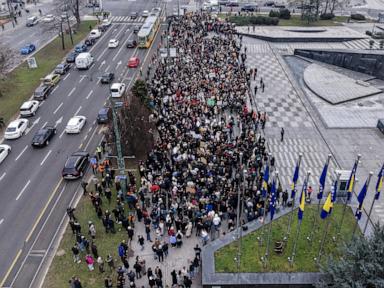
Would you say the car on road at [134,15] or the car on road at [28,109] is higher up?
the car on road at [134,15]

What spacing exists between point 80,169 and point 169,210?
885 centimetres

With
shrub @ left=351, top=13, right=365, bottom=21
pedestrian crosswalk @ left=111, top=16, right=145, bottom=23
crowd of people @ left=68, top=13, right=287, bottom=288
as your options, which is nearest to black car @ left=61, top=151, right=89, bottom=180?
crowd of people @ left=68, top=13, right=287, bottom=288

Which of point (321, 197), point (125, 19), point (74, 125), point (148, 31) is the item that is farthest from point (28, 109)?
point (125, 19)

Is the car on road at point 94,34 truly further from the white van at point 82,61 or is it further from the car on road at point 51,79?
the car on road at point 51,79

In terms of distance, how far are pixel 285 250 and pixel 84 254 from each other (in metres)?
11.6

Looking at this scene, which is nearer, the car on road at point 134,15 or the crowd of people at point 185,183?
the crowd of people at point 185,183

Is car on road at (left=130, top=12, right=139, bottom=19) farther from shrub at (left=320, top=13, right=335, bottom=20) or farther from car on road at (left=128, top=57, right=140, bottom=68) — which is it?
shrub at (left=320, top=13, right=335, bottom=20)

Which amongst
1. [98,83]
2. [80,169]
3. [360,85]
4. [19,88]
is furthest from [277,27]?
[80,169]

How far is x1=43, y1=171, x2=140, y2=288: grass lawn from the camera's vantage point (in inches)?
907

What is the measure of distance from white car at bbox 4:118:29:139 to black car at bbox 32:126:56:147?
1.71 meters

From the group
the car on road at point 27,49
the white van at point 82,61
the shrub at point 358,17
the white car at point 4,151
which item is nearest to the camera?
the white car at point 4,151

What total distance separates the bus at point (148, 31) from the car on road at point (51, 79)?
1480 centimetres

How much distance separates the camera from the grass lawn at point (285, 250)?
2245 centimetres

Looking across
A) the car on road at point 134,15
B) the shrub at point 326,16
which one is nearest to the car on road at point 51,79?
the car on road at point 134,15
